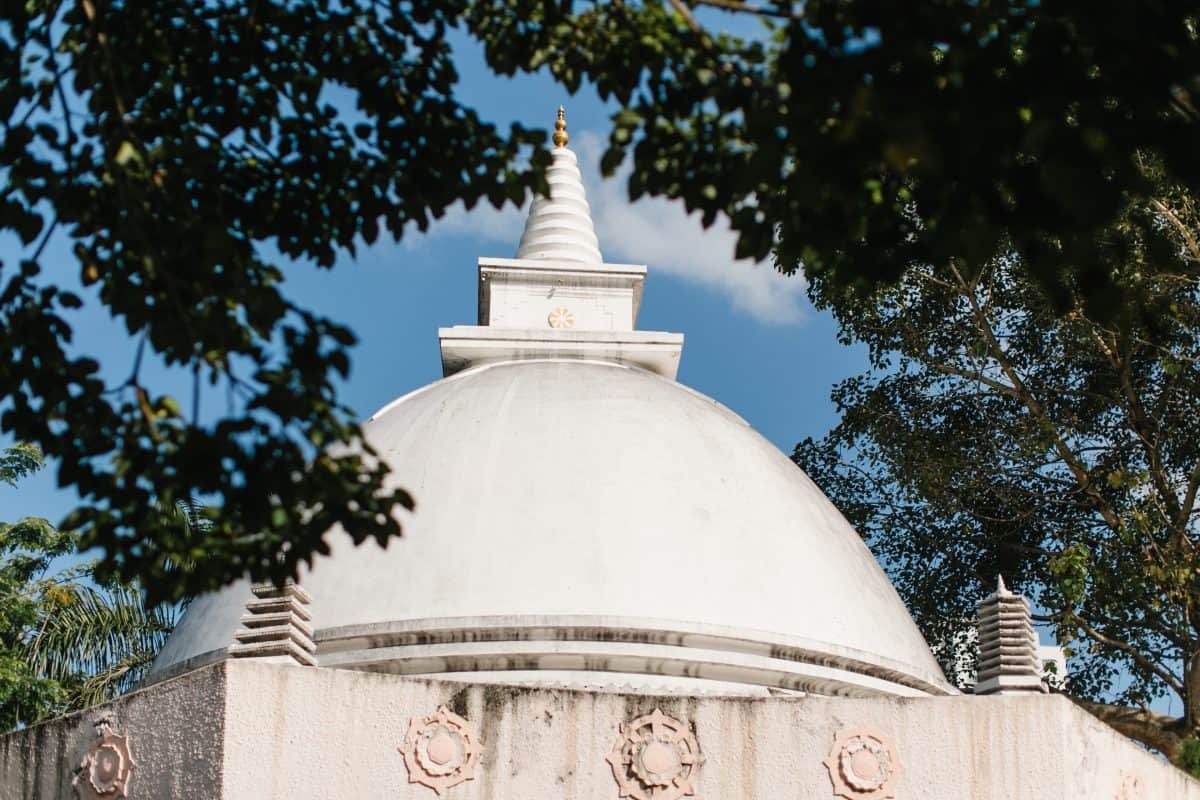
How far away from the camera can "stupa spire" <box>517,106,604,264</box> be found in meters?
16.4

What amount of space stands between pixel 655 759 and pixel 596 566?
81.9 inches

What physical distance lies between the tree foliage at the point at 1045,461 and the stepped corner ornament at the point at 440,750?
8.54 meters

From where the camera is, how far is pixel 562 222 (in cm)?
1667

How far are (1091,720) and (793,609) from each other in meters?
2.28

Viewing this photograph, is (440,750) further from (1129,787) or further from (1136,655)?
(1136,655)

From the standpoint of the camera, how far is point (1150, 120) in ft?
12.9

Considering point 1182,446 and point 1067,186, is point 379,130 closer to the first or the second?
point 1067,186

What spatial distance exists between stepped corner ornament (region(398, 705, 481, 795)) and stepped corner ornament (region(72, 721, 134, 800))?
169cm

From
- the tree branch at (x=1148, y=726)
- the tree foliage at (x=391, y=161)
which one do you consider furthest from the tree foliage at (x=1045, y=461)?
the tree foliage at (x=391, y=161)

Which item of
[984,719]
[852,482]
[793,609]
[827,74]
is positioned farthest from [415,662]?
[852,482]

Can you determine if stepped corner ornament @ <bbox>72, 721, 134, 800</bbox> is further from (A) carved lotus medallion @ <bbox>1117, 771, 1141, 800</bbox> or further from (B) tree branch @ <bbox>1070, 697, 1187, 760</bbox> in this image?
(B) tree branch @ <bbox>1070, 697, 1187, 760</bbox>

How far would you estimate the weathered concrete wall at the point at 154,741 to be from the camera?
882 centimetres

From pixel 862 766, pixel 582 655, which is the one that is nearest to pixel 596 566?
pixel 582 655

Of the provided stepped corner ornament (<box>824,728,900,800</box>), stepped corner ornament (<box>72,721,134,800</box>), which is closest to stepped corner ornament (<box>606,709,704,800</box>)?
stepped corner ornament (<box>824,728,900,800</box>)
